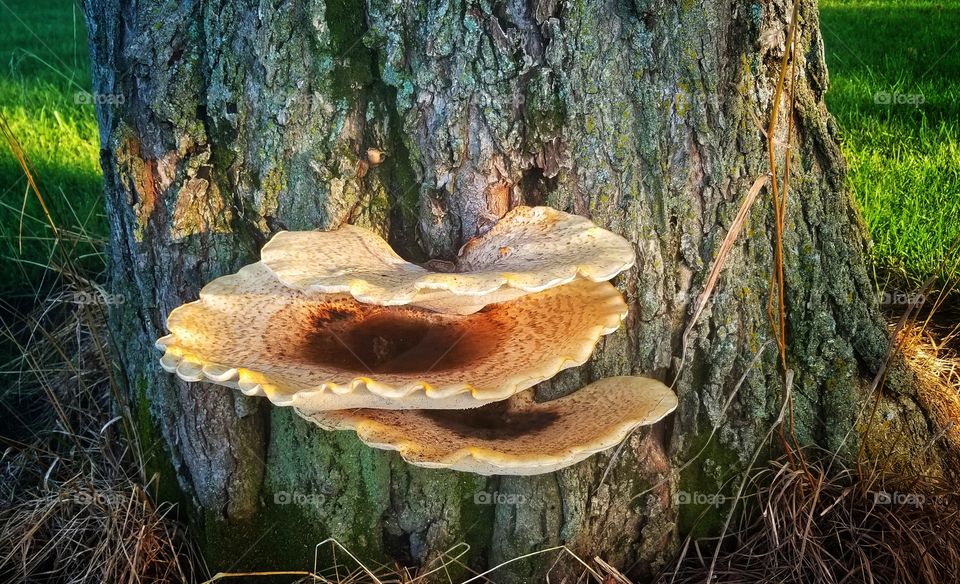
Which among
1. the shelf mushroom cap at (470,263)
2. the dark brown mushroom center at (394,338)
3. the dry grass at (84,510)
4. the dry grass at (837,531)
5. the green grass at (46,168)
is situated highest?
the shelf mushroom cap at (470,263)

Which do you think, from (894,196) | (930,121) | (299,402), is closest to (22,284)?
(299,402)

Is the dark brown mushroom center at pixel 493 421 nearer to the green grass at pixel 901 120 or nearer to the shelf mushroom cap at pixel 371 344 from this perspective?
the shelf mushroom cap at pixel 371 344

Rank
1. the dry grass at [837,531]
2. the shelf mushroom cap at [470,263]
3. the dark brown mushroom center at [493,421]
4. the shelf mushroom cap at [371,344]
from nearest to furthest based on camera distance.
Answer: the shelf mushroom cap at [470,263]
the shelf mushroom cap at [371,344]
the dark brown mushroom center at [493,421]
the dry grass at [837,531]

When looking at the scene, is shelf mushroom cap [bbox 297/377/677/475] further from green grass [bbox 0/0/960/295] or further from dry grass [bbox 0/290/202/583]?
green grass [bbox 0/0/960/295]

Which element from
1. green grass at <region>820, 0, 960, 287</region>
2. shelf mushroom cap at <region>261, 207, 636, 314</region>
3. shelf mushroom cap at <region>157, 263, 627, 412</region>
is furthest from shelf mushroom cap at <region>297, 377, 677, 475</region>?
green grass at <region>820, 0, 960, 287</region>

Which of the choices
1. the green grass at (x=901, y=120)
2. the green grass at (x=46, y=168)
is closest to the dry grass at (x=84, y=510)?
the green grass at (x=46, y=168)

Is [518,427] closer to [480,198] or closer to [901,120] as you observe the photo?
[480,198]

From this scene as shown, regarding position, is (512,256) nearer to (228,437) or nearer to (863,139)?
(228,437)
